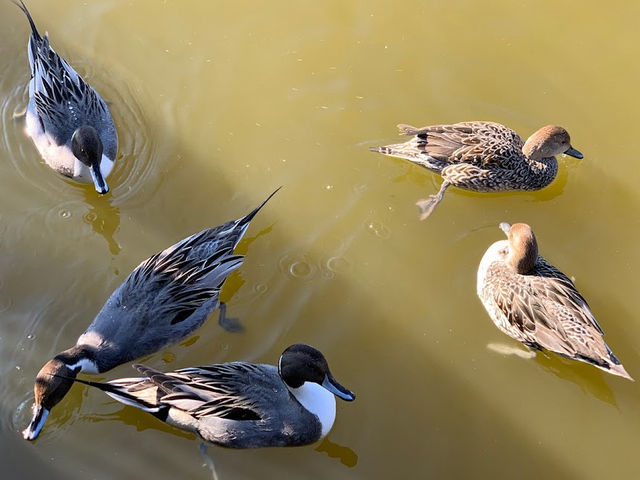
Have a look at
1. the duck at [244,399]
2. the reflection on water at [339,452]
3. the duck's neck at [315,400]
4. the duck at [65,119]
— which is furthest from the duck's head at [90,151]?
the reflection on water at [339,452]

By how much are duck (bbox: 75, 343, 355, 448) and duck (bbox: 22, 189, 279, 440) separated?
8.3 inches

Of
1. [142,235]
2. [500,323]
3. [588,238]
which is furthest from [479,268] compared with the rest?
[142,235]

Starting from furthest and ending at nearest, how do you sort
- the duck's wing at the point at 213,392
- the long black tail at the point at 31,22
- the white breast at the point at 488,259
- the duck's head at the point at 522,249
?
the long black tail at the point at 31,22, the white breast at the point at 488,259, the duck's head at the point at 522,249, the duck's wing at the point at 213,392

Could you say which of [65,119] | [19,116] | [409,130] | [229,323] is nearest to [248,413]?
[229,323]

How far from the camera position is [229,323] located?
501cm

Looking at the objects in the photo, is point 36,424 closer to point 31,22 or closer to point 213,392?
point 213,392

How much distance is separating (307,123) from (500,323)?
2.26 metres

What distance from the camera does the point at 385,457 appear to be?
454 centimetres

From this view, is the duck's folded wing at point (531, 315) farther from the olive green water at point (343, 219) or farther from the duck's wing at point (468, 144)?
the duck's wing at point (468, 144)

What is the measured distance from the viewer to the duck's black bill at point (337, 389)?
4.35 metres

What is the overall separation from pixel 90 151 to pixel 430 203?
2.56 m

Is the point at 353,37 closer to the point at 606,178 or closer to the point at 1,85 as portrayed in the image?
the point at 606,178

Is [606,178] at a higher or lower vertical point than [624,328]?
higher

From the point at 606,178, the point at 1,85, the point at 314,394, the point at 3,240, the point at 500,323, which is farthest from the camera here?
the point at 1,85
